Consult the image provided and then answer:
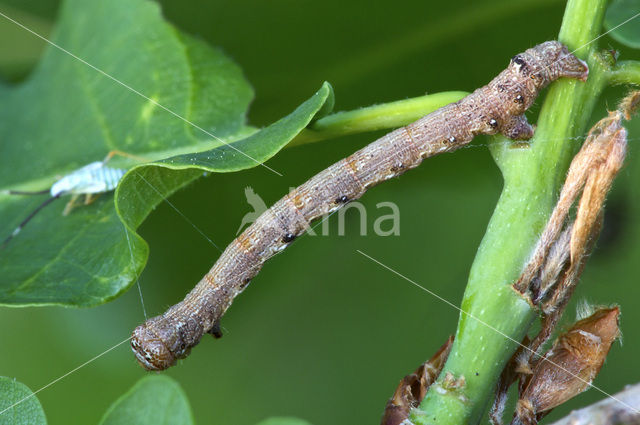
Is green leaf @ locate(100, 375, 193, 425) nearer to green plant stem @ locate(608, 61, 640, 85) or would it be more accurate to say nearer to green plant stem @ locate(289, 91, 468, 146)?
green plant stem @ locate(289, 91, 468, 146)

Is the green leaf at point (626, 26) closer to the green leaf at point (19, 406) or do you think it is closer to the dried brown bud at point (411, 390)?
the dried brown bud at point (411, 390)

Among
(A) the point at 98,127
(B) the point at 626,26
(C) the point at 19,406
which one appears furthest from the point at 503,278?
(A) the point at 98,127

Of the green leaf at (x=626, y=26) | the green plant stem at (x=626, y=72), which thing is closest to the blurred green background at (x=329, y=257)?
the green leaf at (x=626, y=26)

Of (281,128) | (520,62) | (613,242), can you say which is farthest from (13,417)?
(613,242)

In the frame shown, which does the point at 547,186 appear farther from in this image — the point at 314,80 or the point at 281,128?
the point at 314,80

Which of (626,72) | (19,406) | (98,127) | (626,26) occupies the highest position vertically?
(626,26)

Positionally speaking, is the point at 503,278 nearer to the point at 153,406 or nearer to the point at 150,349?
the point at 153,406

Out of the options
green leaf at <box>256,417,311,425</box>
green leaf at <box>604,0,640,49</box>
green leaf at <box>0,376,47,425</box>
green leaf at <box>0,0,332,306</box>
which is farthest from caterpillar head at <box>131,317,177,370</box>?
green leaf at <box>604,0,640,49</box>
